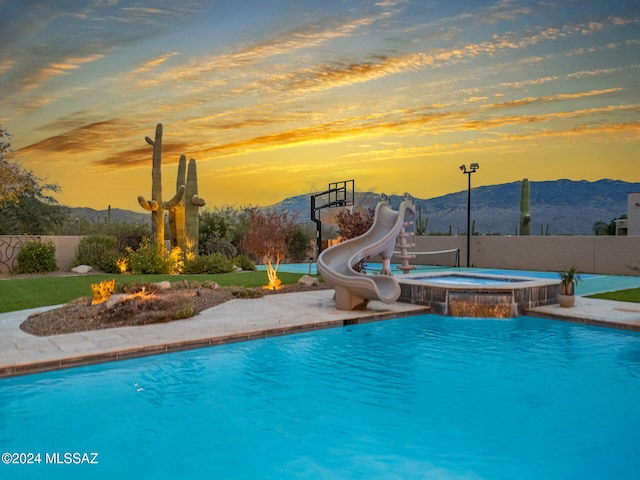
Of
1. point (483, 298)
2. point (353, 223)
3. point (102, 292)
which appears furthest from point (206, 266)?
point (483, 298)

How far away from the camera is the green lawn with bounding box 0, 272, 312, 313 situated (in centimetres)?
936

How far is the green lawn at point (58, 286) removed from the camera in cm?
936

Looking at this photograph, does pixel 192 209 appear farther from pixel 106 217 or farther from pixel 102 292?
pixel 106 217

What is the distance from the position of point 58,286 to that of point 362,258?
7427 mm

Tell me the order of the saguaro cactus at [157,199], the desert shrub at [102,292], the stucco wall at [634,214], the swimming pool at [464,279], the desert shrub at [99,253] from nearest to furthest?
the desert shrub at [102,292], the swimming pool at [464,279], the desert shrub at [99,253], the saguaro cactus at [157,199], the stucco wall at [634,214]

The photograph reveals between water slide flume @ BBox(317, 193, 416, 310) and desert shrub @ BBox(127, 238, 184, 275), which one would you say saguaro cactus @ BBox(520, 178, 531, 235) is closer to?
water slide flume @ BBox(317, 193, 416, 310)

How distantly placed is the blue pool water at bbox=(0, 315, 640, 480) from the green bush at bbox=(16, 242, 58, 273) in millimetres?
12058

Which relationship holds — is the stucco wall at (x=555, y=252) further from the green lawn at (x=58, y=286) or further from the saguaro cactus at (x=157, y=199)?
the saguaro cactus at (x=157, y=199)

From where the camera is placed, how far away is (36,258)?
15.5 m

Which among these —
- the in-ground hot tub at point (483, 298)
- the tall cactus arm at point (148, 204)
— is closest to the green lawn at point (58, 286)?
the tall cactus arm at point (148, 204)

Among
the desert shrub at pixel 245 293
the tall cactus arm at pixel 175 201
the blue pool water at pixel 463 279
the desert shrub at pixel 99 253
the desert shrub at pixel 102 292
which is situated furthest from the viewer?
the tall cactus arm at pixel 175 201

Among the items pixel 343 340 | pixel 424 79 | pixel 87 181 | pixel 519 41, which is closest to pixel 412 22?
pixel 424 79

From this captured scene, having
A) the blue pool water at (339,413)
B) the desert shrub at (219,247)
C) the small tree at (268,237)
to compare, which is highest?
the small tree at (268,237)

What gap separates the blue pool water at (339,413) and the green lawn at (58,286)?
5.18 metres
